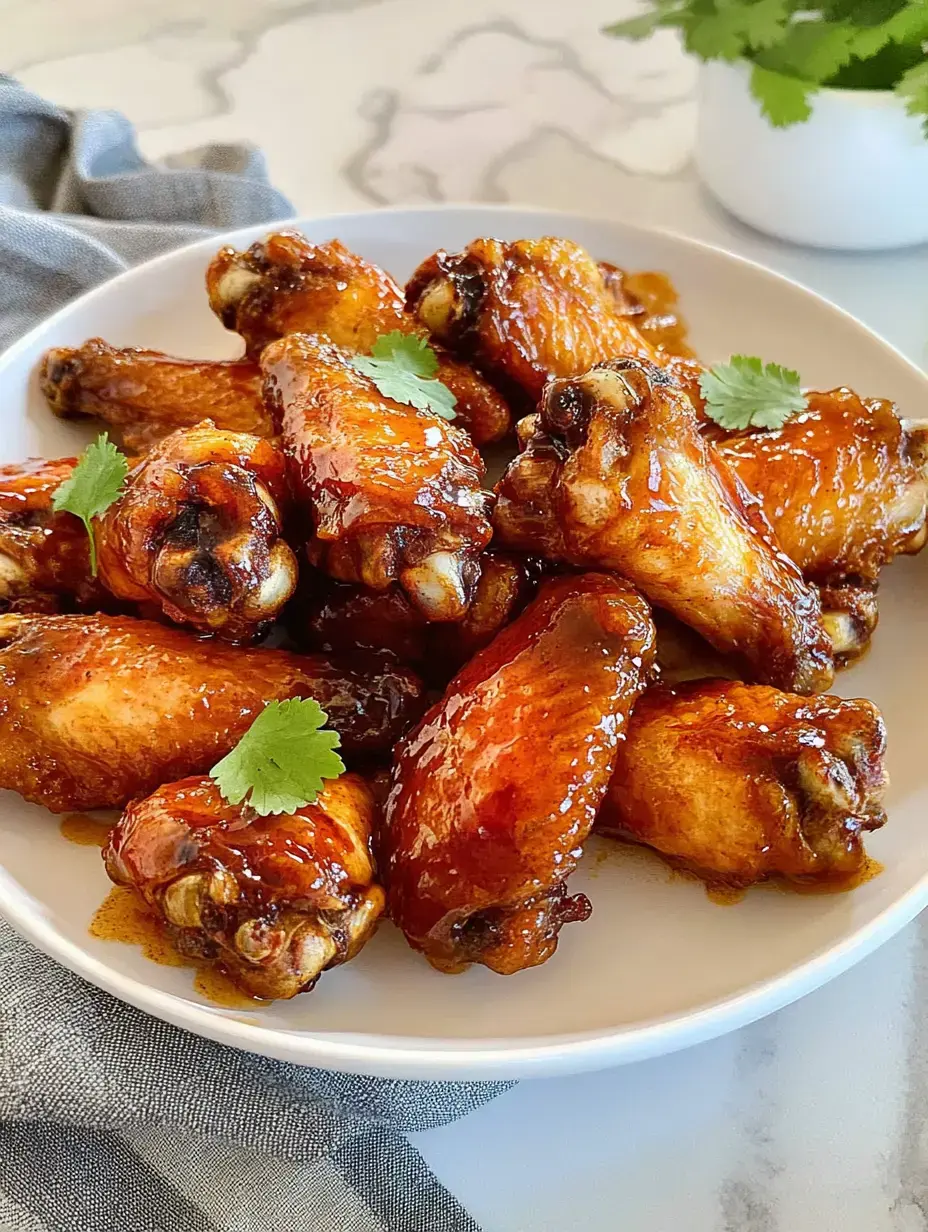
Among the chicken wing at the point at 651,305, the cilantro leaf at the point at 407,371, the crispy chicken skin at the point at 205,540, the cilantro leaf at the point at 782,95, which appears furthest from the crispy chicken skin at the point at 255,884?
the cilantro leaf at the point at 782,95

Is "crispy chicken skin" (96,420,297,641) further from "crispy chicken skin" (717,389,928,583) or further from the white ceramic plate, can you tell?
"crispy chicken skin" (717,389,928,583)

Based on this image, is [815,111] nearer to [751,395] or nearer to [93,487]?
[751,395]

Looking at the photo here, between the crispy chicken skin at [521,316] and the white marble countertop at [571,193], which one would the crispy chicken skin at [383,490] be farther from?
the white marble countertop at [571,193]

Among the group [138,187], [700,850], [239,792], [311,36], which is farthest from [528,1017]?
[311,36]

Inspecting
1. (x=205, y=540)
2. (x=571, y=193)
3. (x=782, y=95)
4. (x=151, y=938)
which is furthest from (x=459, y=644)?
(x=571, y=193)

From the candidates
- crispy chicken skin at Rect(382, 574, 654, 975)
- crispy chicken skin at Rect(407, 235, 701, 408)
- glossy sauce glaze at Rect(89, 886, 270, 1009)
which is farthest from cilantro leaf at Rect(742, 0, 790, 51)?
glossy sauce glaze at Rect(89, 886, 270, 1009)
